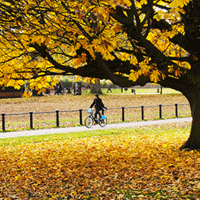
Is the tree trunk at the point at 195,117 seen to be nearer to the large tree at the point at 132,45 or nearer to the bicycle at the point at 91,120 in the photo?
the large tree at the point at 132,45

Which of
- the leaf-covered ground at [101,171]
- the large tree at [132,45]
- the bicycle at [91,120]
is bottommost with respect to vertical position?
the leaf-covered ground at [101,171]

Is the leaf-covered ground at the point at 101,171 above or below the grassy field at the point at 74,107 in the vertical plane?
below

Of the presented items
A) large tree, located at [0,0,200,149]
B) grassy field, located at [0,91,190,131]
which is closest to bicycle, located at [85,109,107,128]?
grassy field, located at [0,91,190,131]

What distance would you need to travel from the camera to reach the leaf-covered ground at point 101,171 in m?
6.24

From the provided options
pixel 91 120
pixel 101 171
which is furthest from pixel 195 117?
pixel 91 120

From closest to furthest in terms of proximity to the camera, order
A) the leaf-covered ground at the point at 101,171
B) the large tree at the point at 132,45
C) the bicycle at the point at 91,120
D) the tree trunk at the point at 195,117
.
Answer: the leaf-covered ground at the point at 101,171 → the large tree at the point at 132,45 → the tree trunk at the point at 195,117 → the bicycle at the point at 91,120

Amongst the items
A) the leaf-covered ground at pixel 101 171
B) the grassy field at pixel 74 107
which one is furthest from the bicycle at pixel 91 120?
the leaf-covered ground at pixel 101 171

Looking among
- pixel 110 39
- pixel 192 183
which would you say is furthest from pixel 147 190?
pixel 110 39

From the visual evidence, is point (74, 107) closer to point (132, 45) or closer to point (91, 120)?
point (91, 120)

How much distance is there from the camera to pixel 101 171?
305 inches

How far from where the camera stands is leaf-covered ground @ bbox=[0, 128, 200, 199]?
6.24 m

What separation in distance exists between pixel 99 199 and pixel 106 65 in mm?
4090

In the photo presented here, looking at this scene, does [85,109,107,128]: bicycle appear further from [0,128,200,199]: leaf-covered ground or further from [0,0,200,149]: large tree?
[0,0,200,149]: large tree

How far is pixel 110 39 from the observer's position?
8031mm
